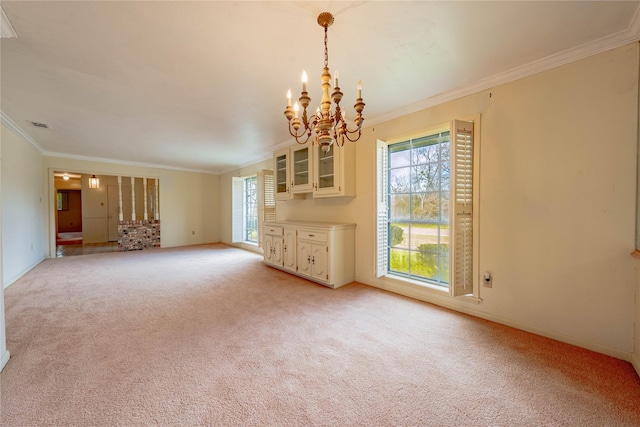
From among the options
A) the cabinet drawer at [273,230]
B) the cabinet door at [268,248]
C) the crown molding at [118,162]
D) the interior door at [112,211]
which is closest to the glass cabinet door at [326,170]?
the cabinet drawer at [273,230]

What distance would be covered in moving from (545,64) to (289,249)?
3.69 meters

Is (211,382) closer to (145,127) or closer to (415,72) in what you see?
(415,72)

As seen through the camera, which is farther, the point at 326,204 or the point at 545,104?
the point at 326,204

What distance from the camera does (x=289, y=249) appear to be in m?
4.05

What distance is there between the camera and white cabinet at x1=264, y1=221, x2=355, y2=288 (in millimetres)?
3348

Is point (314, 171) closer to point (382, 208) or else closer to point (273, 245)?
point (382, 208)

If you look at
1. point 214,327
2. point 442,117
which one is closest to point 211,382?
point 214,327

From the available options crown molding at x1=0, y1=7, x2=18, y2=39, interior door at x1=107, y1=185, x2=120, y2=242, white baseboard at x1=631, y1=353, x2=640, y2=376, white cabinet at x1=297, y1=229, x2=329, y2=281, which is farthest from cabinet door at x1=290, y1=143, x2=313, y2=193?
interior door at x1=107, y1=185, x2=120, y2=242

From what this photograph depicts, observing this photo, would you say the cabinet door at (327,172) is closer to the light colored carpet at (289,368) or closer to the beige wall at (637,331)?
the light colored carpet at (289,368)

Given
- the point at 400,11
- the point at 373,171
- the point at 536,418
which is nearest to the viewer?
the point at 536,418

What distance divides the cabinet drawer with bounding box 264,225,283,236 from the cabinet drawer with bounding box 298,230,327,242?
569mm

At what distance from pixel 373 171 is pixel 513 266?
1863mm

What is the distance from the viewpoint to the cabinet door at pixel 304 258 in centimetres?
366

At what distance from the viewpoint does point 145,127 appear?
3.68m
